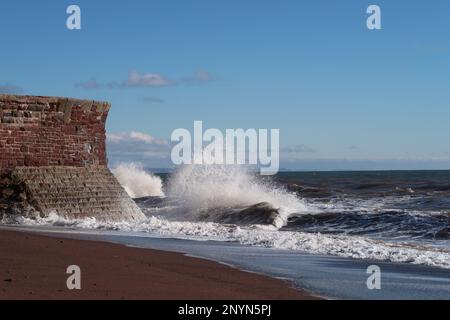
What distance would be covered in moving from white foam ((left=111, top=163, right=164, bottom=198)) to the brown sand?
30.4 meters

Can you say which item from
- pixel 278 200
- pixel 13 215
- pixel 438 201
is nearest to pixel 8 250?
pixel 13 215

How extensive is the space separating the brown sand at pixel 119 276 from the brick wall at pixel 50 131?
5.40 metres

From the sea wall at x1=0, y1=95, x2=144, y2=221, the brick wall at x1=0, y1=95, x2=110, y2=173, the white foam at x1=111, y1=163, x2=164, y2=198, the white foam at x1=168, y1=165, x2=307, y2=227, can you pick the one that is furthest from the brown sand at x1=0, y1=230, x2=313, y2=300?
the white foam at x1=111, y1=163, x2=164, y2=198

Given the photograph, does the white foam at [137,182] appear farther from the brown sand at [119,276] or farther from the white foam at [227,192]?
the brown sand at [119,276]

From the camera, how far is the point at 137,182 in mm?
43125

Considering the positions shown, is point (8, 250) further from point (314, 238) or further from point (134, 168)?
point (134, 168)

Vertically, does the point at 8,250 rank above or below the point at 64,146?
below

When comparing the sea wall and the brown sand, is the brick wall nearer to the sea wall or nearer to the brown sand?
the sea wall

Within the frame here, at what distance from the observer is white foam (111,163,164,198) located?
42.2 meters

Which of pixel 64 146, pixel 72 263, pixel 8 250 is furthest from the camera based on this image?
pixel 64 146

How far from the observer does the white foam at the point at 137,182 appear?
42250 mm

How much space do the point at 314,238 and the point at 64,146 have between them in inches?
267

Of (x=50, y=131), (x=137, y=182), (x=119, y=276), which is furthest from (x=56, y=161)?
(x=137, y=182)
